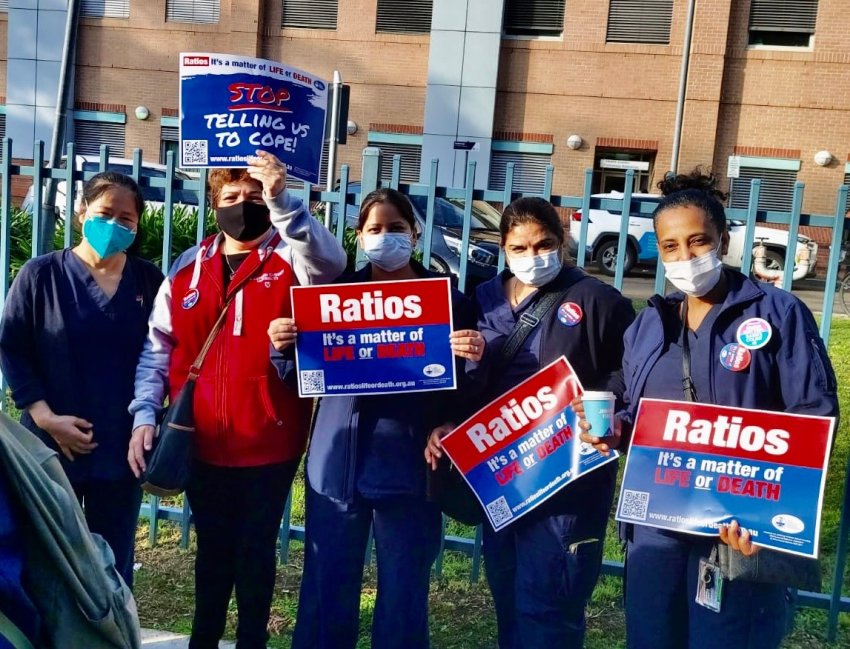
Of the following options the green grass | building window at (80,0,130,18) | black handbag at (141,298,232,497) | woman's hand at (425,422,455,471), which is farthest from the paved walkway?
building window at (80,0,130,18)

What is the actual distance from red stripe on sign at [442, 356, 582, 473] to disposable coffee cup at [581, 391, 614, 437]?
13 centimetres

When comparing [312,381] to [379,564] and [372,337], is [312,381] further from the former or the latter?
[379,564]

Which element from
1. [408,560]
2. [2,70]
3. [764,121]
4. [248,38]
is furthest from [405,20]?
[408,560]

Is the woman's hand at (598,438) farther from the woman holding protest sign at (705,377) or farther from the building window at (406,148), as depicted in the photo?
the building window at (406,148)

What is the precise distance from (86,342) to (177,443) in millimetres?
518

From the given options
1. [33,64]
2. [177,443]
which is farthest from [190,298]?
[33,64]

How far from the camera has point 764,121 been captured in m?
22.1

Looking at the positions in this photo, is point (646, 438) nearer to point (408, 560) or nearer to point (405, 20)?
point (408, 560)

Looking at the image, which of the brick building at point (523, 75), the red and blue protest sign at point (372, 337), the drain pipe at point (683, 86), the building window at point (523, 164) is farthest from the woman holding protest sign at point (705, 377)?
the building window at point (523, 164)

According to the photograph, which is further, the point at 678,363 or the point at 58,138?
the point at 58,138

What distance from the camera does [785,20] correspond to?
21.9 metres

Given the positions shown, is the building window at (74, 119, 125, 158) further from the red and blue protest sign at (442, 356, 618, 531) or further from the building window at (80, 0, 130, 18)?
the red and blue protest sign at (442, 356, 618, 531)

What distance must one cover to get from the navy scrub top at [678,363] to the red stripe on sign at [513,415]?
26 cm

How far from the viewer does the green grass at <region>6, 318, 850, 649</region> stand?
4098 millimetres
